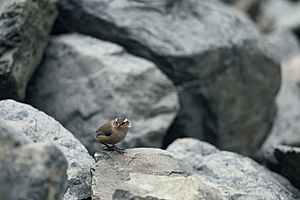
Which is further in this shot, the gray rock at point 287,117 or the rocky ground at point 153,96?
the gray rock at point 287,117

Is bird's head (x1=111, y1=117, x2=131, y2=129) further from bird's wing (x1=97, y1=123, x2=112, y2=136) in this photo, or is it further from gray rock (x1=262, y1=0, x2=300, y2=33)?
gray rock (x1=262, y1=0, x2=300, y2=33)

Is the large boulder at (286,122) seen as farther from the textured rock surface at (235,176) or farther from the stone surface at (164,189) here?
the stone surface at (164,189)

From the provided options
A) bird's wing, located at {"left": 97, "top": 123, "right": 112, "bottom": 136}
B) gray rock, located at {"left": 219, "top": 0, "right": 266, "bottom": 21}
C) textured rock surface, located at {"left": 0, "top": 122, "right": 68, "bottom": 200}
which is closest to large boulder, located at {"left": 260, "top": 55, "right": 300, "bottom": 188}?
bird's wing, located at {"left": 97, "top": 123, "right": 112, "bottom": 136}

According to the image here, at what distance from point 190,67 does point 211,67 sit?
1.16 feet

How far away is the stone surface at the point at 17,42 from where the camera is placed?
6.30 metres

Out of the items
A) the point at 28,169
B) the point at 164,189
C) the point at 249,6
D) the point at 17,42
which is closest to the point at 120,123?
the point at 164,189

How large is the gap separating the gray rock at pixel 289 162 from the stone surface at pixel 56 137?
206 centimetres

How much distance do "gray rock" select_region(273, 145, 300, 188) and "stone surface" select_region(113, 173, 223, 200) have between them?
1.34 metres

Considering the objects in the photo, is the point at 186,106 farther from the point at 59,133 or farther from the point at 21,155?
the point at 21,155

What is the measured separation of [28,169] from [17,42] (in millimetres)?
3350

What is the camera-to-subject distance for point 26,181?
129 inches

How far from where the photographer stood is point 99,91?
285 inches

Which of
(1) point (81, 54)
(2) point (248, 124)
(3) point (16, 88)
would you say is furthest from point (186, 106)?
(3) point (16, 88)

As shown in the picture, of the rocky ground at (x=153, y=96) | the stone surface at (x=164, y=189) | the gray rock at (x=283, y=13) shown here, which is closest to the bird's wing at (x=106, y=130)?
the rocky ground at (x=153, y=96)
